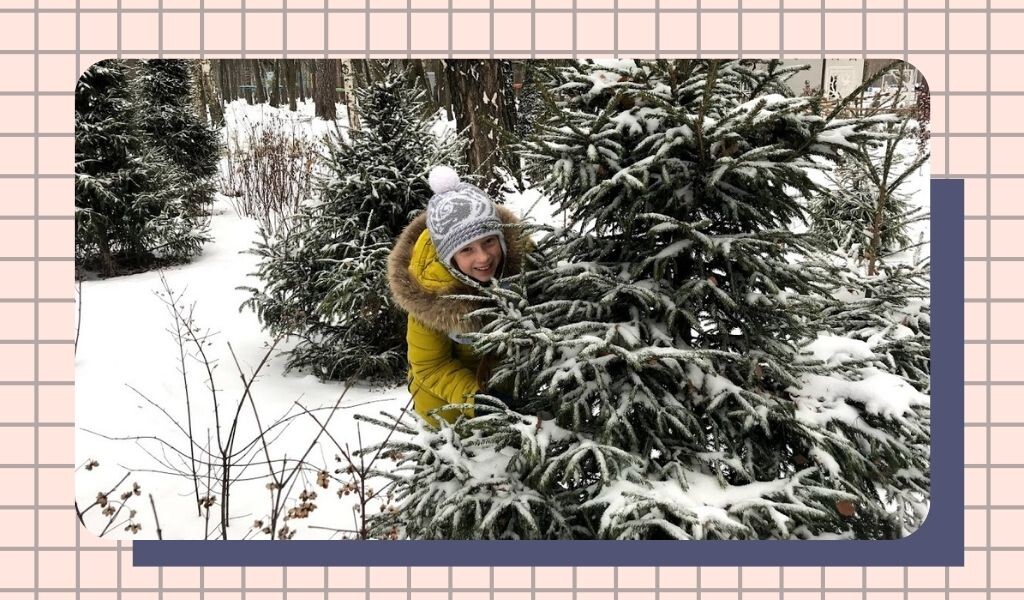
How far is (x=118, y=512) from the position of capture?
1.73m

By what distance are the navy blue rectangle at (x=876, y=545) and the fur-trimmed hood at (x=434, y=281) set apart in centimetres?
58

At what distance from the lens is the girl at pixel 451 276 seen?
1673 mm

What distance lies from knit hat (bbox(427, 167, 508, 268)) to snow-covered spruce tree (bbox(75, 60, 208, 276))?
101 centimetres

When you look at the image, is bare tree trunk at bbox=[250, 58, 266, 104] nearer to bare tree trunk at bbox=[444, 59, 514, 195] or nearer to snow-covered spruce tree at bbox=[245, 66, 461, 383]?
bare tree trunk at bbox=[444, 59, 514, 195]

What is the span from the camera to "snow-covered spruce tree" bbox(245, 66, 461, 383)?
349cm

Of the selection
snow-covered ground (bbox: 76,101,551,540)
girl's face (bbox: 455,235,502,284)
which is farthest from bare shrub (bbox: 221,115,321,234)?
girl's face (bbox: 455,235,502,284)

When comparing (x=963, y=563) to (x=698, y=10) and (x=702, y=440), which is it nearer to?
(x=702, y=440)

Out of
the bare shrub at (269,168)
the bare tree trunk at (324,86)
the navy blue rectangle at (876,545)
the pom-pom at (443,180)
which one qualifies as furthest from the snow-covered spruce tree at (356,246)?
the navy blue rectangle at (876,545)

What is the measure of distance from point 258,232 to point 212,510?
198 centimetres

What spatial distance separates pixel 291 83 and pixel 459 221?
70cm

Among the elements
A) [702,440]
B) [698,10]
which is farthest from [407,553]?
[698,10]

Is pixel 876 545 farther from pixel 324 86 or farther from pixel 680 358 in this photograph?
pixel 324 86

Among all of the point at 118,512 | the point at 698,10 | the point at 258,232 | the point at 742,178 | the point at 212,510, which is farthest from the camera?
the point at 258,232

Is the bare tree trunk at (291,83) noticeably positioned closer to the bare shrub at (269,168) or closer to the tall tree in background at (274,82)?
the tall tree in background at (274,82)
